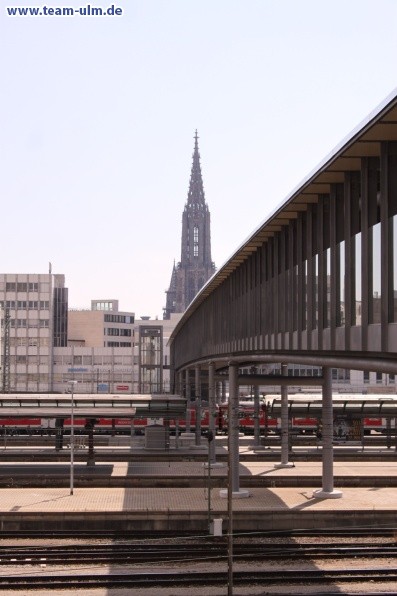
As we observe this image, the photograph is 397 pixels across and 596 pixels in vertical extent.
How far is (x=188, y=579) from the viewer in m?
28.4

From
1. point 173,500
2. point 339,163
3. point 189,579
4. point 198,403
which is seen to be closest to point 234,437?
point 173,500

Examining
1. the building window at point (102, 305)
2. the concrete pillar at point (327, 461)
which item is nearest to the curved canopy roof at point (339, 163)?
the concrete pillar at point (327, 461)

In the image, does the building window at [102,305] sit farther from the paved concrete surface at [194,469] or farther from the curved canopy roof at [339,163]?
the curved canopy roof at [339,163]

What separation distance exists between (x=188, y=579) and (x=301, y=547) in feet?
20.1

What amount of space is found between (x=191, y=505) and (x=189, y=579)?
436 inches

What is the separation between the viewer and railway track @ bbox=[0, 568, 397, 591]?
27844 millimetres

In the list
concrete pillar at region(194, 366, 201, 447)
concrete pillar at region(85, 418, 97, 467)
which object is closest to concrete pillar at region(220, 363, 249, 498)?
concrete pillar at region(85, 418, 97, 467)

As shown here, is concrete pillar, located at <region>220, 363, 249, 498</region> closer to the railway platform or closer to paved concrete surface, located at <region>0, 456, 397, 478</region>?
the railway platform

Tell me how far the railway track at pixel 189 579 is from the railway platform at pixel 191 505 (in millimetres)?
7234

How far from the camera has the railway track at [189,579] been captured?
27.8 meters

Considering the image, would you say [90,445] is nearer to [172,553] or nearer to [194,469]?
[194,469]

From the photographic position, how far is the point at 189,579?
28.4 meters

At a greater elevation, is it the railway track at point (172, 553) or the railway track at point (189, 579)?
the railway track at point (172, 553)

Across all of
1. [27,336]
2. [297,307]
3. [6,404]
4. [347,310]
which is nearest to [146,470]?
[6,404]
